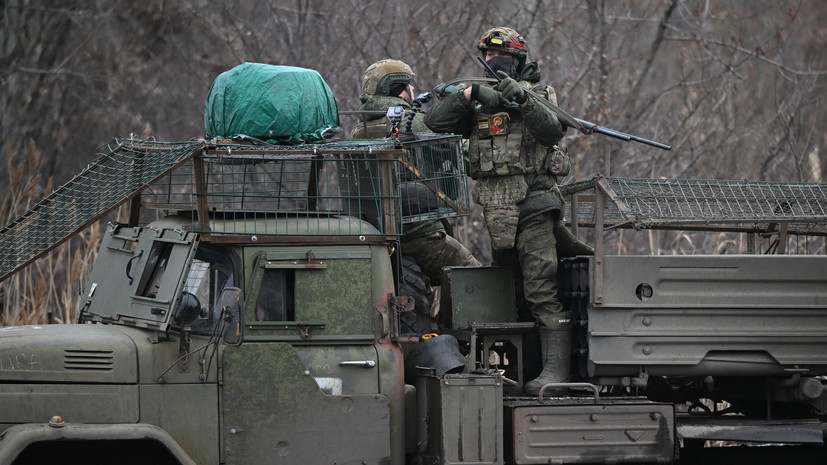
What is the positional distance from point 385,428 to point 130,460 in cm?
136

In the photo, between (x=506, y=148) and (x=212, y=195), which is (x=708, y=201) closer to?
(x=506, y=148)

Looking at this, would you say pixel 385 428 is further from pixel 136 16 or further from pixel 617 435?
pixel 136 16

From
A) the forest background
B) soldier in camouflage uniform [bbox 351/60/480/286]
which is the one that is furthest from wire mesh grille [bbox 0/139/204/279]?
the forest background

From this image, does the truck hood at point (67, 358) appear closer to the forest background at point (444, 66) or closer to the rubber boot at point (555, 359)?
the rubber boot at point (555, 359)

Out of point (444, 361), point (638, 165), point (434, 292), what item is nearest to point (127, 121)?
point (638, 165)

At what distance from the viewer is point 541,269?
24.2ft

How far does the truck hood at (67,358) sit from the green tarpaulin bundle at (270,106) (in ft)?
5.53

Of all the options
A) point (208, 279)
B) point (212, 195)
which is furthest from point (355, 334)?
point (212, 195)

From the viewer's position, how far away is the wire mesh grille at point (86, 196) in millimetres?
6457

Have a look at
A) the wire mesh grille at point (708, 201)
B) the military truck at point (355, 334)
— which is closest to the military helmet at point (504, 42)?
the military truck at point (355, 334)

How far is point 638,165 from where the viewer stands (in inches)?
577

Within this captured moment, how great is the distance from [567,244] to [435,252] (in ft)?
2.97

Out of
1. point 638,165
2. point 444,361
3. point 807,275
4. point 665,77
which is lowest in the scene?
point 444,361

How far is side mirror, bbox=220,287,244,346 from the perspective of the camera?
6.02 metres
